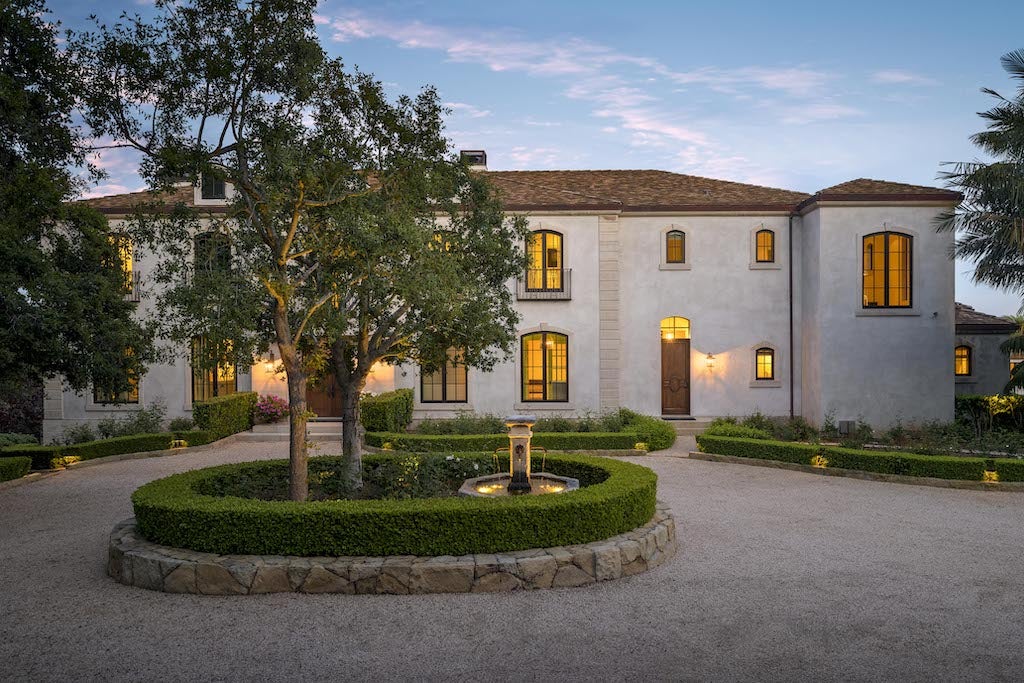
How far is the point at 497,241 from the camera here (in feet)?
36.0

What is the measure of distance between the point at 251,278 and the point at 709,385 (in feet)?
47.8

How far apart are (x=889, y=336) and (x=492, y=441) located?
1109cm

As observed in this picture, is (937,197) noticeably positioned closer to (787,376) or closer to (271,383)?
(787,376)

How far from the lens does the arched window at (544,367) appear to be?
67.2 feet

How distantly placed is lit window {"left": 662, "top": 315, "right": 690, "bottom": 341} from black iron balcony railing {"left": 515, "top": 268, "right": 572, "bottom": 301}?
9.93 ft

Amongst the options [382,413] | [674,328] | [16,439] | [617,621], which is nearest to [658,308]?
[674,328]

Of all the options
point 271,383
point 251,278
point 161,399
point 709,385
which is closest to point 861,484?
point 709,385

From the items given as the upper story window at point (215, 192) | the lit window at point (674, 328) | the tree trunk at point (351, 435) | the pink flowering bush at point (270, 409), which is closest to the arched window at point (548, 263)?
the lit window at point (674, 328)

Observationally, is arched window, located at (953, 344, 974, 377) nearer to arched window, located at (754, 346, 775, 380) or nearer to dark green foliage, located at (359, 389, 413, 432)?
arched window, located at (754, 346, 775, 380)

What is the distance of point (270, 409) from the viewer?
19.8 metres

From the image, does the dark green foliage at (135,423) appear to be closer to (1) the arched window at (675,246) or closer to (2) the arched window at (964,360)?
(1) the arched window at (675,246)

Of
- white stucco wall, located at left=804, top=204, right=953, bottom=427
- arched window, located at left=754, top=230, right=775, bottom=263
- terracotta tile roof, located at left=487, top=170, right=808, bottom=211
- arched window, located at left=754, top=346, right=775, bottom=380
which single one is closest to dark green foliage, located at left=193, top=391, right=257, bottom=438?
terracotta tile roof, located at left=487, top=170, right=808, bottom=211

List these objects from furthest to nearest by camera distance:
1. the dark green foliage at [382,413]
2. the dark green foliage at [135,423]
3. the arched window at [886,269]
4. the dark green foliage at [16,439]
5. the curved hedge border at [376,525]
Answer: the arched window at [886,269], the dark green foliage at [16,439], the dark green foliage at [135,423], the dark green foliage at [382,413], the curved hedge border at [376,525]

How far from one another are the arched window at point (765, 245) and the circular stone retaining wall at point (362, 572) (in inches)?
592
